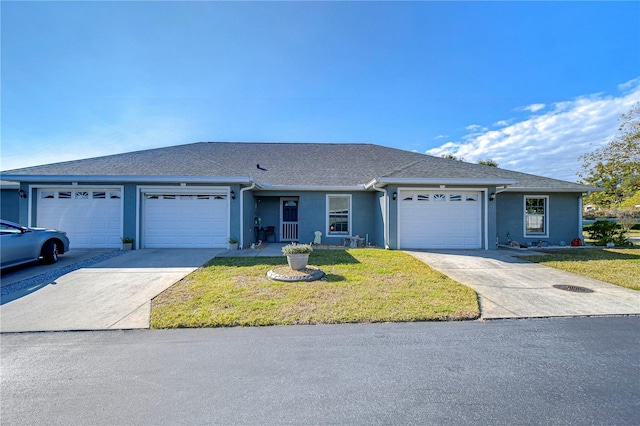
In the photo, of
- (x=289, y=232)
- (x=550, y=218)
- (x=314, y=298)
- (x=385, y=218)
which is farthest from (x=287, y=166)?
(x=550, y=218)

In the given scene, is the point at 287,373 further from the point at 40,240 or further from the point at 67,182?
the point at 67,182

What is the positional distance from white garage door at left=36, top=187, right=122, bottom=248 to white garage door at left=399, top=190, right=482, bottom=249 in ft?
37.7

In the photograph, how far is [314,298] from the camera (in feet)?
16.7

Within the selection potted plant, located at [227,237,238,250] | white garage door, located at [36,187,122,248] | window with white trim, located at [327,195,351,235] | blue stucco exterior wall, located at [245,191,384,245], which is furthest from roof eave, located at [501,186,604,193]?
white garage door, located at [36,187,122,248]

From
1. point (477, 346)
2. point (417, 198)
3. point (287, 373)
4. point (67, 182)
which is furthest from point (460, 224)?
point (67, 182)

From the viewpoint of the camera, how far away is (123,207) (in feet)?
34.1

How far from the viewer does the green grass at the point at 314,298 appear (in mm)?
4250

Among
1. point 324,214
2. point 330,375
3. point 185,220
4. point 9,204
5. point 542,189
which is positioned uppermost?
point 542,189

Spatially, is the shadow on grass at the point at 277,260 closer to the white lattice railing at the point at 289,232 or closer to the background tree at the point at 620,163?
the white lattice railing at the point at 289,232

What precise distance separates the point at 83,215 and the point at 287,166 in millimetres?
8735

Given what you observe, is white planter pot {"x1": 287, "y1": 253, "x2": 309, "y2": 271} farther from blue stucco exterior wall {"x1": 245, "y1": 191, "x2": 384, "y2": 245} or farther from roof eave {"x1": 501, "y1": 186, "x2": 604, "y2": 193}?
roof eave {"x1": 501, "y1": 186, "x2": 604, "y2": 193}

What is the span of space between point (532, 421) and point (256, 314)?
3508 millimetres

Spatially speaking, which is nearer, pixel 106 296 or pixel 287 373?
pixel 287 373

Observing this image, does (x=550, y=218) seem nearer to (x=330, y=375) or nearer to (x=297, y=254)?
(x=297, y=254)
